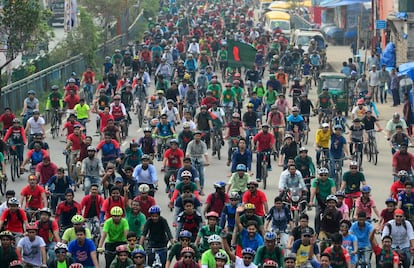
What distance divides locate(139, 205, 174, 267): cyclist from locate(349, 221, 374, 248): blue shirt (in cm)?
279

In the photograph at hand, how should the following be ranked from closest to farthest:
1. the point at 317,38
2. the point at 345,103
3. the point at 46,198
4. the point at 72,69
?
the point at 46,198 < the point at 345,103 < the point at 72,69 < the point at 317,38

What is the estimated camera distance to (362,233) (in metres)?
20.7

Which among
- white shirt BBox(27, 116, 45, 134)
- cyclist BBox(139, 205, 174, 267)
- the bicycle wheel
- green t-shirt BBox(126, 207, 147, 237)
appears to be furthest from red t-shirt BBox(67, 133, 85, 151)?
cyclist BBox(139, 205, 174, 267)

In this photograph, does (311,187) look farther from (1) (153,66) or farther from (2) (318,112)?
(1) (153,66)

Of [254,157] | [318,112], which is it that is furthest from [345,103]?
[254,157]

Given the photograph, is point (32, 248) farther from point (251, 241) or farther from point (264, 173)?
point (264, 173)

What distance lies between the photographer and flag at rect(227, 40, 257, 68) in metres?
47.4

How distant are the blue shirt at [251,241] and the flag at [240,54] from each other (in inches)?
1089

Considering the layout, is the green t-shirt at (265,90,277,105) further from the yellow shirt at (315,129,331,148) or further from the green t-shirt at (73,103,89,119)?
the yellow shirt at (315,129,331,148)

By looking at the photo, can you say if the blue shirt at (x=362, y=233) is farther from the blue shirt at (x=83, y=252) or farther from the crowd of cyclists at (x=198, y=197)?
the blue shirt at (x=83, y=252)

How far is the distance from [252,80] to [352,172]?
1892cm

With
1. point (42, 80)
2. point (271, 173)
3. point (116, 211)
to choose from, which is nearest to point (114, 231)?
point (116, 211)

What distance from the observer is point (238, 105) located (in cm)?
3669

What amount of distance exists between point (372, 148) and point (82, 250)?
14.6m
